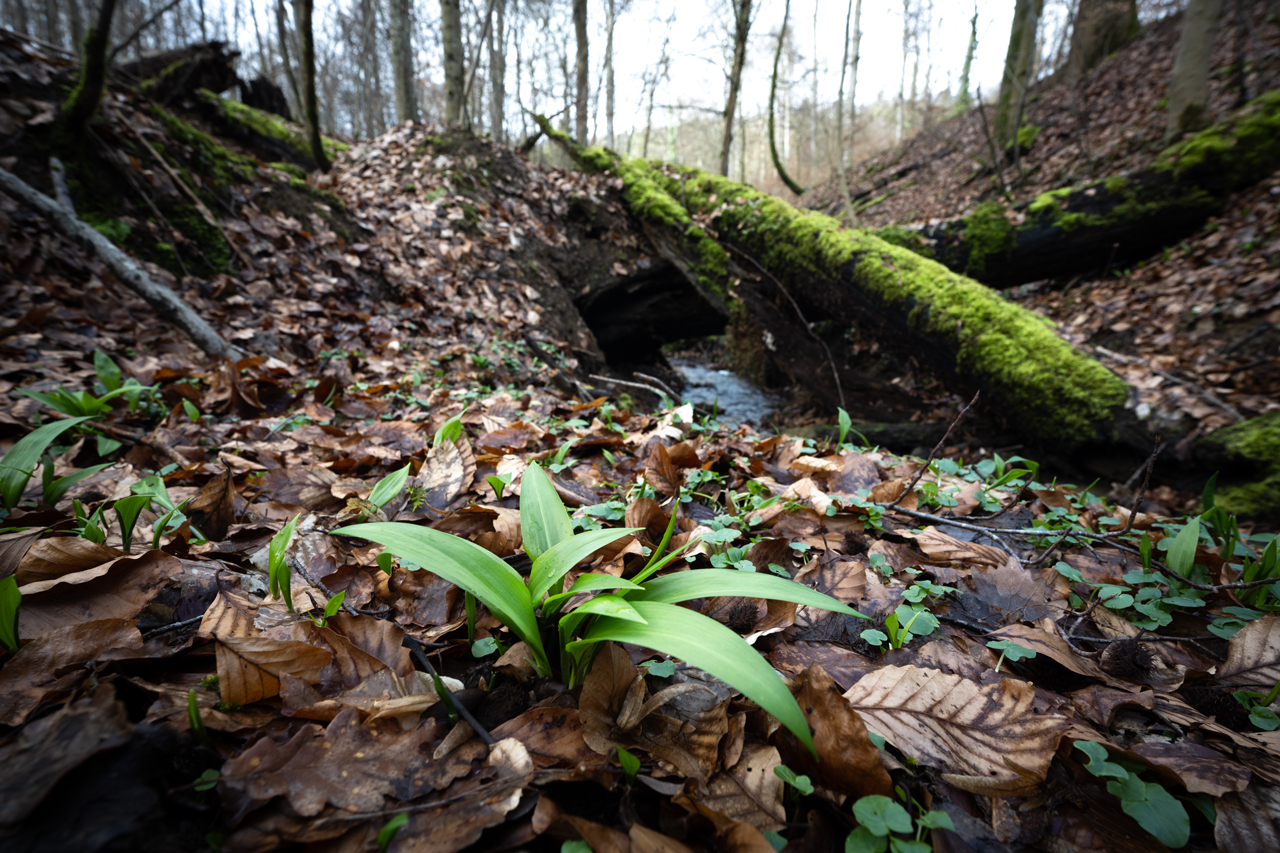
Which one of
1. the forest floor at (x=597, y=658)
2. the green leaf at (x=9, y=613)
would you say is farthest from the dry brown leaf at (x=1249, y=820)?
the green leaf at (x=9, y=613)

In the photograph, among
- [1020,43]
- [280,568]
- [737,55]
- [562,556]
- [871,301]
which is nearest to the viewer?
[562,556]

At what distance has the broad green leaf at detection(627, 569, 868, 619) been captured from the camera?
0.83m

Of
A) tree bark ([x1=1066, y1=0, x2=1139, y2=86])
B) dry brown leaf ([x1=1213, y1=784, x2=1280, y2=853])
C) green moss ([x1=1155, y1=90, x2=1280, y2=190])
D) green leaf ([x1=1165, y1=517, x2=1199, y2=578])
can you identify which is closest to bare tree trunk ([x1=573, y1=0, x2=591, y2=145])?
green moss ([x1=1155, y1=90, x2=1280, y2=190])

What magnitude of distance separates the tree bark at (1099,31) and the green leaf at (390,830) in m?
17.9

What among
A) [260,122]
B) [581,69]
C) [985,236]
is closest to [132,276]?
[260,122]

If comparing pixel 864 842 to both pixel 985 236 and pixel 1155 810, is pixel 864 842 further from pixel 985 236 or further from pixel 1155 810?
pixel 985 236

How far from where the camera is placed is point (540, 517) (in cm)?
122

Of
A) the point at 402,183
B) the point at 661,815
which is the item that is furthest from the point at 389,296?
the point at 661,815

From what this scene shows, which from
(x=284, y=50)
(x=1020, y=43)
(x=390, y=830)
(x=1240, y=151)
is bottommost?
(x=390, y=830)

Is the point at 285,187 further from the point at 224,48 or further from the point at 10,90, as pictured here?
the point at 224,48

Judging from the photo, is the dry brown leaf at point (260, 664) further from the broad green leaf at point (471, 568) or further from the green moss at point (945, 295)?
the green moss at point (945, 295)

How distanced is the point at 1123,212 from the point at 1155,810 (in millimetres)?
7678

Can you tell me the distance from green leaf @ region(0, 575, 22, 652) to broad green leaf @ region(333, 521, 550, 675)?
1.94 feet

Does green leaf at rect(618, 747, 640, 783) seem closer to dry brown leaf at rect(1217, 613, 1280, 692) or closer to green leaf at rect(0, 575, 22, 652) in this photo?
green leaf at rect(0, 575, 22, 652)
